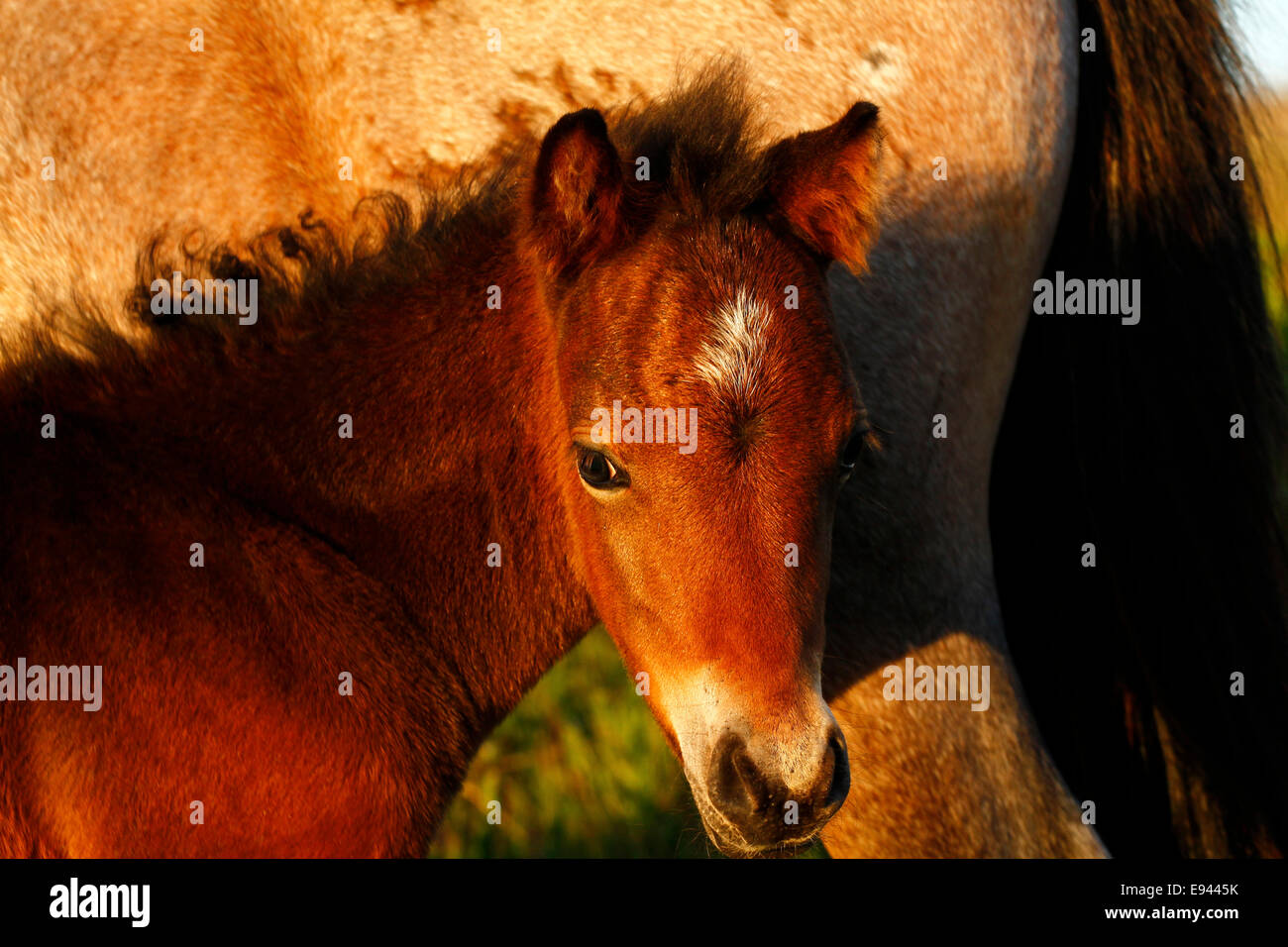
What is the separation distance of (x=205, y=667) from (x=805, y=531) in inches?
42.8

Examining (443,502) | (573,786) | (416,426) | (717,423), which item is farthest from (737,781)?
(573,786)

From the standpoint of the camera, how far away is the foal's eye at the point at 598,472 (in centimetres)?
240

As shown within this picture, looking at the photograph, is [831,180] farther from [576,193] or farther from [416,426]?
[416,426]

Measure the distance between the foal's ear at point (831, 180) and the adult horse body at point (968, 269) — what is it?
1.43ft

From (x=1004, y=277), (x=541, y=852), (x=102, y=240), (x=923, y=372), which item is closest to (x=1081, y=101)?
(x=1004, y=277)

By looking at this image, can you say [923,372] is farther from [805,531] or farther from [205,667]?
[205,667]

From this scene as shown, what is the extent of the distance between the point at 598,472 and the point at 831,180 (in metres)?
0.71

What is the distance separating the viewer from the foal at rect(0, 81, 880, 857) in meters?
2.28

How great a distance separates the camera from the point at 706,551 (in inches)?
90.0

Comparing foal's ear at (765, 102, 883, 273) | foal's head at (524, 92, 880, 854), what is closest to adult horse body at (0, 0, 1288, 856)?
foal's ear at (765, 102, 883, 273)

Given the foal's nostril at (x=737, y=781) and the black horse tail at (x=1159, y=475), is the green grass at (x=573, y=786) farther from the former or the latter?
the foal's nostril at (x=737, y=781)

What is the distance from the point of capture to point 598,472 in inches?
95.2

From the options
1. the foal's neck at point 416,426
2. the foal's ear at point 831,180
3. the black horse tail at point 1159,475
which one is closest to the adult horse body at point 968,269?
the black horse tail at point 1159,475

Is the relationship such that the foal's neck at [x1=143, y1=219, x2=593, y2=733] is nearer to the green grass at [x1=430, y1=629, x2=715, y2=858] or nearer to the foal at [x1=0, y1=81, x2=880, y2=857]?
the foal at [x1=0, y1=81, x2=880, y2=857]
